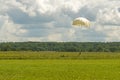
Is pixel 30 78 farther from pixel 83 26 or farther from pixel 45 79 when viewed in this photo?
pixel 83 26

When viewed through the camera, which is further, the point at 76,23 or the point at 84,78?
the point at 76,23

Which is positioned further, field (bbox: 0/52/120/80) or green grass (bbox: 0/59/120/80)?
field (bbox: 0/52/120/80)

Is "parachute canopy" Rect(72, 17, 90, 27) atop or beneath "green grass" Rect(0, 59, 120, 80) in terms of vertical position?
atop

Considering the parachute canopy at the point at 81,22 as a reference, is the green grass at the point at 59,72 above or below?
below

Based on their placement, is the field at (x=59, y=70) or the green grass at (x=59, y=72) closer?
the green grass at (x=59, y=72)

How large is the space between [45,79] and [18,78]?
258 cm

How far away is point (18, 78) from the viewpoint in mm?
35688

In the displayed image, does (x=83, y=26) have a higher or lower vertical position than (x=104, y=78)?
higher

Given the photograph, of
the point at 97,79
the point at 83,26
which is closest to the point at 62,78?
the point at 97,79

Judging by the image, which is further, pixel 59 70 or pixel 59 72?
pixel 59 70

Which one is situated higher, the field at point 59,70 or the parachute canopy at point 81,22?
the parachute canopy at point 81,22

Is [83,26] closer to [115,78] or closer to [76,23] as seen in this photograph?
[76,23]

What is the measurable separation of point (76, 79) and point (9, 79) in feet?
19.1

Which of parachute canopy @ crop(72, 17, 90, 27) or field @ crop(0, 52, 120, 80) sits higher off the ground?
parachute canopy @ crop(72, 17, 90, 27)
